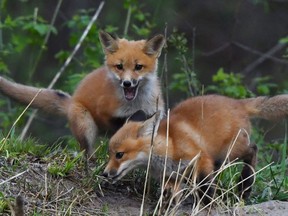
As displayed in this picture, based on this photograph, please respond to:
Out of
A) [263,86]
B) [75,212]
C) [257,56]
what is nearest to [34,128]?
[257,56]

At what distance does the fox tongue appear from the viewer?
9797mm

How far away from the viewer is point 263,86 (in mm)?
12953

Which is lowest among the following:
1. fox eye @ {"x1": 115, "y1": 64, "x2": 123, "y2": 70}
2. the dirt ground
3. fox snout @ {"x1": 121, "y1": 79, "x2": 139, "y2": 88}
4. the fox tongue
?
the dirt ground

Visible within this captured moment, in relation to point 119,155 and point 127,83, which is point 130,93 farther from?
point 119,155

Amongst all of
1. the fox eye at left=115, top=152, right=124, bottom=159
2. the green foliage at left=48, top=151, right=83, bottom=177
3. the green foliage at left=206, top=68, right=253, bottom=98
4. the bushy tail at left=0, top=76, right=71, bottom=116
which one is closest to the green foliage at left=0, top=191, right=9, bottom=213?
the green foliage at left=48, top=151, right=83, bottom=177

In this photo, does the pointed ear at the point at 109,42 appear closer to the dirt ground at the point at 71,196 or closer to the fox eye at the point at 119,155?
the dirt ground at the point at 71,196

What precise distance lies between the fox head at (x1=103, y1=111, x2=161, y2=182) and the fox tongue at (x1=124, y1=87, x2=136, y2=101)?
112 cm

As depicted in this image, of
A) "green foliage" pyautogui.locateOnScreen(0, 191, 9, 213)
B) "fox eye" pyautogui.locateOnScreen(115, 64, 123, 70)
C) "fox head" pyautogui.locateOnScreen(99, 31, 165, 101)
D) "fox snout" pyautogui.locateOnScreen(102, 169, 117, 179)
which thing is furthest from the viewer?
"fox eye" pyautogui.locateOnScreen(115, 64, 123, 70)

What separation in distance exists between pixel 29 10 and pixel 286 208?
420 inches

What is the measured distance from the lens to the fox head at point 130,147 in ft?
27.3

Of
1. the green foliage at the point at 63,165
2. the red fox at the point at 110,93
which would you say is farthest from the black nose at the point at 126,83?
the green foliage at the point at 63,165

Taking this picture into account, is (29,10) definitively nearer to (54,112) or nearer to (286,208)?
(54,112)

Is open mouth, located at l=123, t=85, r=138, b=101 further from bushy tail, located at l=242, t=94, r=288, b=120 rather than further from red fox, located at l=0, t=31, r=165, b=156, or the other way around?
bushy tail, located at l=242, t=94, r=288, b=120

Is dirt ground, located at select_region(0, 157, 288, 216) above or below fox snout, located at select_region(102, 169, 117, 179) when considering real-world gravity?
below
